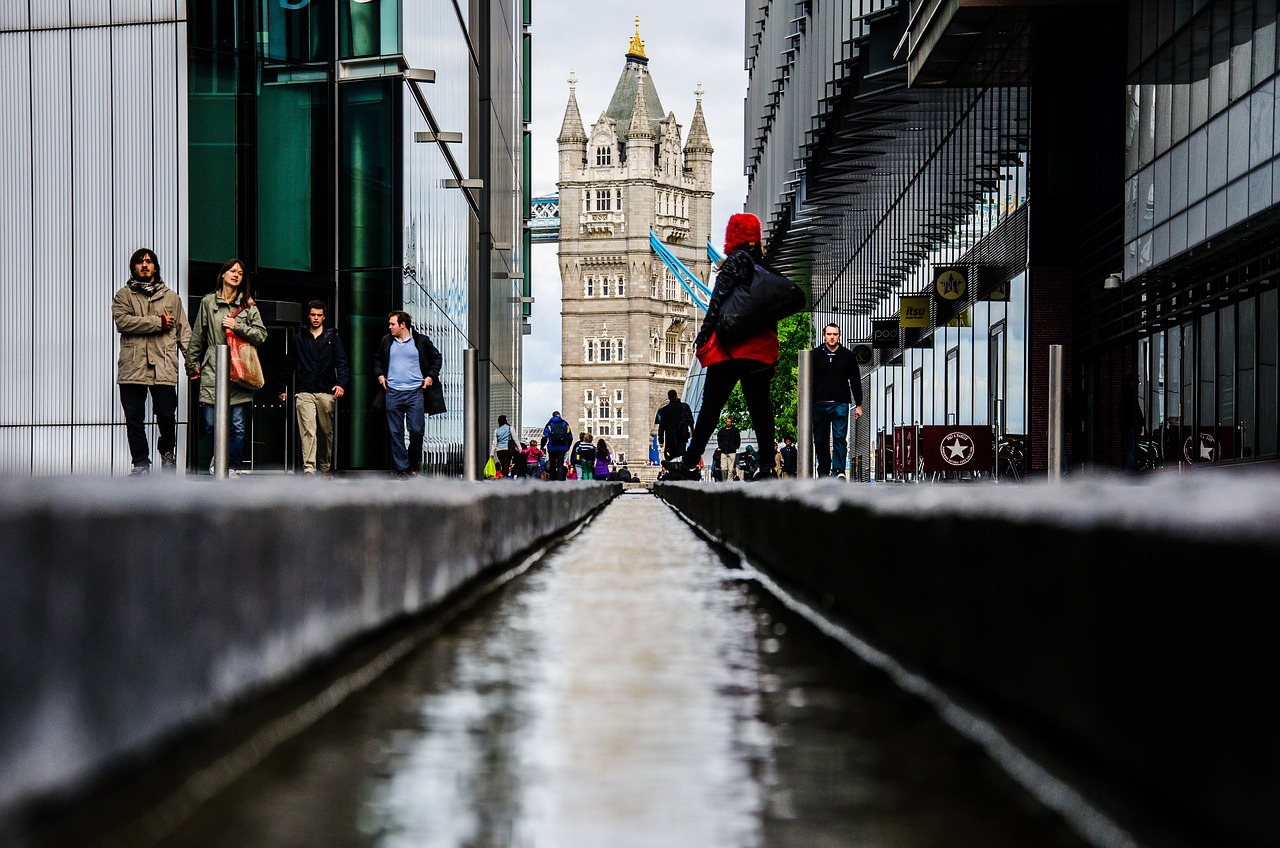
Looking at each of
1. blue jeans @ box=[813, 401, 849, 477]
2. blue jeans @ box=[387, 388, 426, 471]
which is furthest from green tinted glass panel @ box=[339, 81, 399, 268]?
blue jeans @ box=[813, 401, 849, 477]

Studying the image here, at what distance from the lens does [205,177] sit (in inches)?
970

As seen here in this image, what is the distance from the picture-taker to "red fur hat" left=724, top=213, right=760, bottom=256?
1098 centimetres

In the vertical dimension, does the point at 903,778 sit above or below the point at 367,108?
below

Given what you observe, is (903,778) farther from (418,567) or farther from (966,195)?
(966,195)

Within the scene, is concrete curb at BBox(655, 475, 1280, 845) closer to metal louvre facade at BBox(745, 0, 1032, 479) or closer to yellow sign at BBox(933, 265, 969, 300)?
metal louvre facade at BBox(745, 0, 1032, 479)

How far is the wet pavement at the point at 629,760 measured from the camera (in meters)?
2.17

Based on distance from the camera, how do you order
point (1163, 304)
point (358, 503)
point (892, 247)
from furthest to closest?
point (892, 247)
point (1163, 304)
point (358, 503)

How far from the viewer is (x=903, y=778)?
258cm

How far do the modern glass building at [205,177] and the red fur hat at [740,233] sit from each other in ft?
45.2

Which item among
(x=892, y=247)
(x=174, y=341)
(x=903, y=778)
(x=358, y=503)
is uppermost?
(x=892, y=247)

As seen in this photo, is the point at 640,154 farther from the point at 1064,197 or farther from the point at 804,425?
the point at 804,425

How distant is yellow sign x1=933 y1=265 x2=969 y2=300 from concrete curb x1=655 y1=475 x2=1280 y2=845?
3350cm

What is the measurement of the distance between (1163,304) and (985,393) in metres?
9.15

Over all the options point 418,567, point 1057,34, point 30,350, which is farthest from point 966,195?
point 418,567
